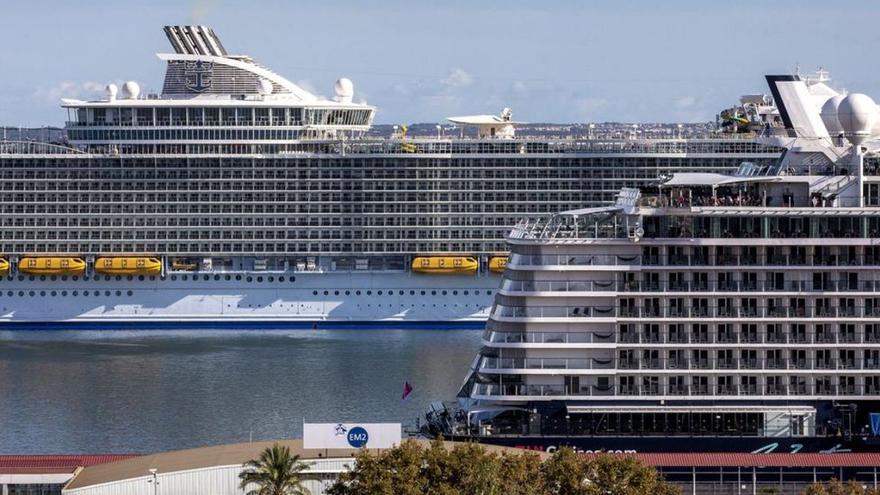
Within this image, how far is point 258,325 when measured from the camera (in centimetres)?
10538

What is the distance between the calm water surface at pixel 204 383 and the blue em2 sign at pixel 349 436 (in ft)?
38.5

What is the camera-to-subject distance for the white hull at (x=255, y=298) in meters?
106

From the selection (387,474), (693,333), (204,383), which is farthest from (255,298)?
(387,474)

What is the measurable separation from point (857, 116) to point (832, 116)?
2.99 ft

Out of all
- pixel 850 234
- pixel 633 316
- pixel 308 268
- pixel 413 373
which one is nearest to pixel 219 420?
pixel 413 373

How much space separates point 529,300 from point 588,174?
49.1m

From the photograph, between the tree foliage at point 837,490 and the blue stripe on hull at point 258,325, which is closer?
the tree foliage at point 837,490

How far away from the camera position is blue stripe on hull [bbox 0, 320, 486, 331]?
345ft

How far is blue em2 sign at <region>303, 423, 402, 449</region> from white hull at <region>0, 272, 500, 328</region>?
4678cm

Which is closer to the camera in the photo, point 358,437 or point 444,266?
point 358,437

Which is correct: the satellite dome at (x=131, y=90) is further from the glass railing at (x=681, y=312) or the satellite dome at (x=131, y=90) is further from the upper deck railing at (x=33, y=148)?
the glass railing at (x=681, y=312)

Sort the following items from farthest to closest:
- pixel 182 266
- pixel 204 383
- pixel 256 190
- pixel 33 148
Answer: pixel 33 148 < pixel 256 190 < pixel 182 266 < pixel 204 383

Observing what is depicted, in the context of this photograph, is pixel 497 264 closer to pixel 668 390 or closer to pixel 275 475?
pixel 668 390

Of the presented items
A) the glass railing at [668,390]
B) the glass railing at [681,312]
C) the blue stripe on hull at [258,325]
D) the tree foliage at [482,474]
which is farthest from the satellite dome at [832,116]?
the blue stripe on hull at [258,325]
